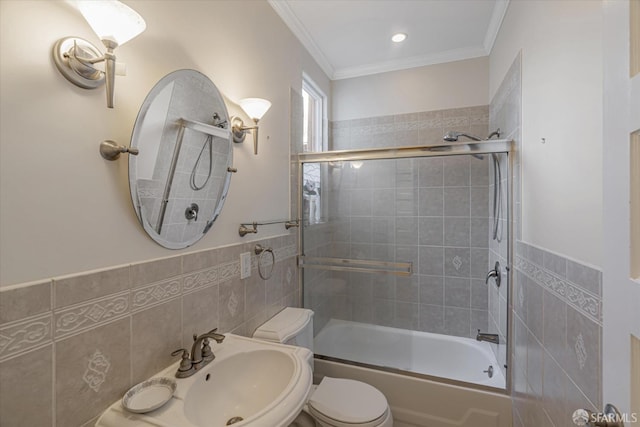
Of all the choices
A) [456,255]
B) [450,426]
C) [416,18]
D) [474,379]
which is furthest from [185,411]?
[416,18]

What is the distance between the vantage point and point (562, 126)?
1102mm

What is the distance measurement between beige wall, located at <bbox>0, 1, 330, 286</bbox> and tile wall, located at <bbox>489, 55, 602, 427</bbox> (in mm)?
1431

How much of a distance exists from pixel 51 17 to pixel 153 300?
34.6 inches

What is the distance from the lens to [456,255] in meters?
2.29

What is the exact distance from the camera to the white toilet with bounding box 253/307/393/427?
1385 millimetres

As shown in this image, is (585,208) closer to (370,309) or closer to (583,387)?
(583,387)

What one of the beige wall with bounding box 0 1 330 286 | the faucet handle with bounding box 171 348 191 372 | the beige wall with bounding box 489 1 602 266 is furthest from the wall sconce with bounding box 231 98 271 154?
the beige wall with bounding box 489 1 602 266

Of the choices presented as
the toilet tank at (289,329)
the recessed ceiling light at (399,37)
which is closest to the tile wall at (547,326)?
the recessed ceiling light at (399,37)

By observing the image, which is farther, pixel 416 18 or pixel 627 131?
pixel 416 18

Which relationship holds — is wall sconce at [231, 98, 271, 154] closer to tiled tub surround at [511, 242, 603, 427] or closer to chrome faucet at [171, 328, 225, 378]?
chrome faucet at [171, 328, 225, 378]

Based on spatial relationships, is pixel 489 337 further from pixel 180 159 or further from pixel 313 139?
pixel 180 159

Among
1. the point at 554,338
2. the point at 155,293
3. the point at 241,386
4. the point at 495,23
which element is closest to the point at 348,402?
the point at 241,386

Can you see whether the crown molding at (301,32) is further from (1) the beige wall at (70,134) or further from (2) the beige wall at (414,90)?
(1) the beige wall at (70,134)

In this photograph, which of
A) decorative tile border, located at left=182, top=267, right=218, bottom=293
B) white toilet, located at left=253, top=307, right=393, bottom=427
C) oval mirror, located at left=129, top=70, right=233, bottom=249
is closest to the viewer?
oval mirror, located at left=129, top=70, right=233, bottom=249
